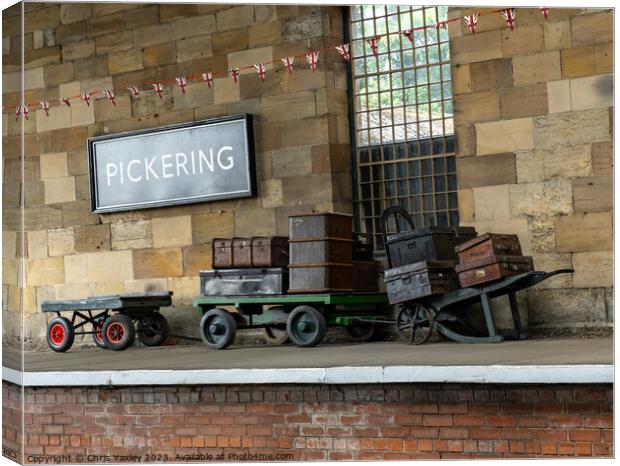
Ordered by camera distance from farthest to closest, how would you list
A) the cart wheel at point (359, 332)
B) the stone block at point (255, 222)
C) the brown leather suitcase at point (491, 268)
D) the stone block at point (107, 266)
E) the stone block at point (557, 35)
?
the stone block at point (255, 222) → the stone block at point (107, 266) → the cart wheel at point (359, 332) → the stone block at point (557, 35) → the brown leather suitcase at point (491, 268)

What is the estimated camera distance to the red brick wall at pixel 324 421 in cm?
914

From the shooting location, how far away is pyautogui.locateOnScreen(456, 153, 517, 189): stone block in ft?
39.1

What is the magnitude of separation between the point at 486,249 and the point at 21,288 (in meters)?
3.99

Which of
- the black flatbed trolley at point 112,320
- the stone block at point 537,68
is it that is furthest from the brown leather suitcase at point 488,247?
the black flatbed trolley at point 112,320

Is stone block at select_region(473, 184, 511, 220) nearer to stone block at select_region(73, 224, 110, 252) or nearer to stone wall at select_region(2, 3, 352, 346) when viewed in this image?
stone wall at select_region(2, 3, 352, 346)

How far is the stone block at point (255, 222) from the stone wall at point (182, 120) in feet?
0.04

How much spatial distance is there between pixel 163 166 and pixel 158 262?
3.35ft

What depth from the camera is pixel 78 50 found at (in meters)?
12.8

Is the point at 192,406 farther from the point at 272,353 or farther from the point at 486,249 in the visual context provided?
the point at 486,249

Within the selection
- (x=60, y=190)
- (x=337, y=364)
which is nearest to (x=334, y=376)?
(x=337, y=364)

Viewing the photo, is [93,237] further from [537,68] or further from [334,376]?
[537,68]

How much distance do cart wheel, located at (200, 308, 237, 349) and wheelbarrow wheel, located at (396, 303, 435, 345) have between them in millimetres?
1654

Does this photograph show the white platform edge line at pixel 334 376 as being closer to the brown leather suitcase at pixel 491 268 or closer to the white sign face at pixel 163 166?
the brown leather suitcase at pixel 491 268

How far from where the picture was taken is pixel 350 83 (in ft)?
42.9
